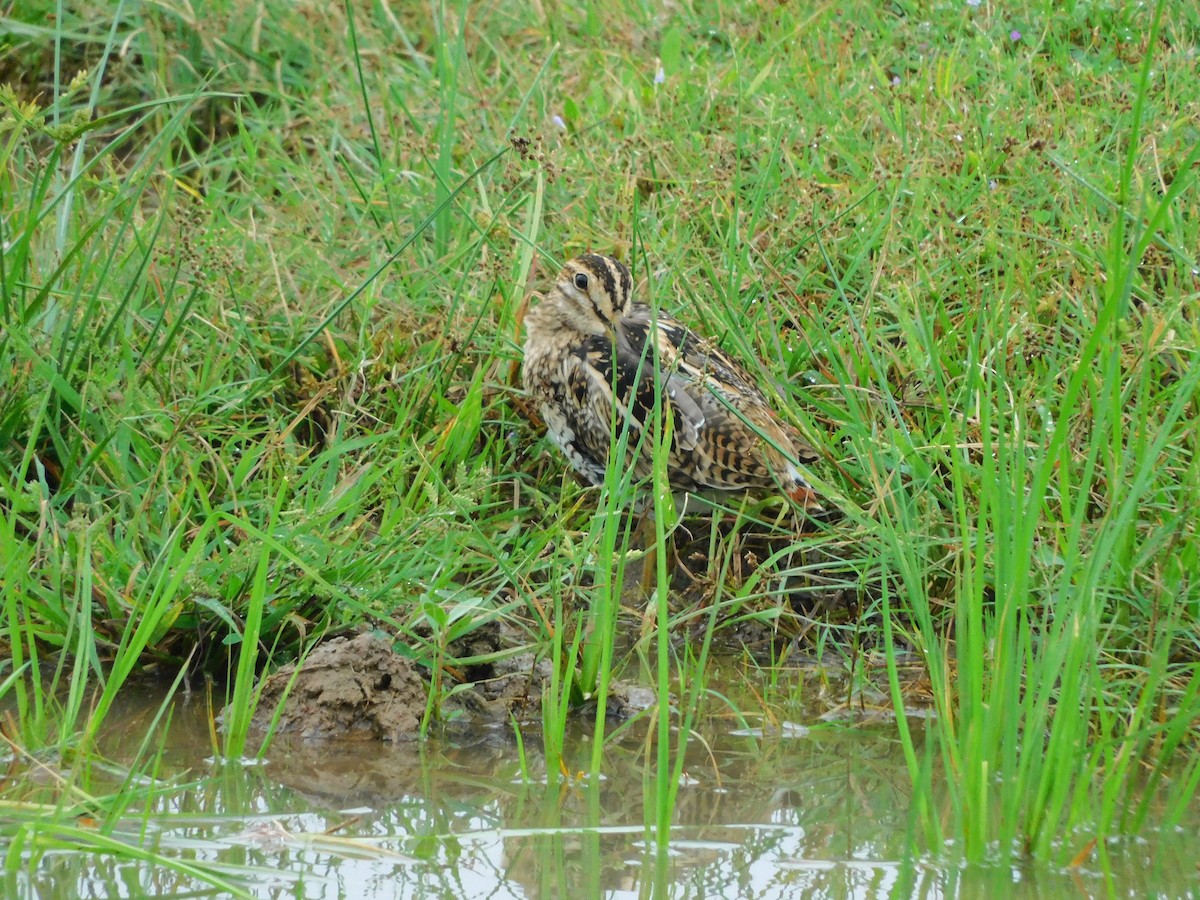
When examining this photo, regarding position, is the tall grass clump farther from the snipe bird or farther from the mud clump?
the mud clump

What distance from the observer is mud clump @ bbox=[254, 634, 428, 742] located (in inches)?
143

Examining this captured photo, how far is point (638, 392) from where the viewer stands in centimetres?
474

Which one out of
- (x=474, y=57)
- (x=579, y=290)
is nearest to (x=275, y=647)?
(x=579, y=290)

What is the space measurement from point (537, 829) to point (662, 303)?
2.57 meters

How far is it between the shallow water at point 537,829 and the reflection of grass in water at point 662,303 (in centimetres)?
12

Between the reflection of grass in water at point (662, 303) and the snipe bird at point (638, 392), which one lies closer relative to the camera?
the reflection of grass in water at point (662, 303)

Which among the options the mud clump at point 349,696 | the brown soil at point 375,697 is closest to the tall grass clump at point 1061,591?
the brown soil at point 375,697

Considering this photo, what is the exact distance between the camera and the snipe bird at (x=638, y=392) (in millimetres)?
4566

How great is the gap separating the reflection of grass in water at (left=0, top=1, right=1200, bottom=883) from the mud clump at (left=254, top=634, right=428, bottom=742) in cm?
12

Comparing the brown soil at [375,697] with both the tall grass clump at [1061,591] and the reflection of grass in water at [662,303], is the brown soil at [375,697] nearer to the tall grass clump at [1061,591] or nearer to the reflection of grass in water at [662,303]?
the reflection of grass in water at [662,303]

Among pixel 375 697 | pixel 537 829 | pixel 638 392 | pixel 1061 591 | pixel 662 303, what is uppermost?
pixel 662 303

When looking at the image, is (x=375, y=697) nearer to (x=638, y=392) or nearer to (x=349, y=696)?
(x=349, y=696)

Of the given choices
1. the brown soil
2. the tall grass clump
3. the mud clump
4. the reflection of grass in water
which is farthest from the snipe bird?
the mud clump

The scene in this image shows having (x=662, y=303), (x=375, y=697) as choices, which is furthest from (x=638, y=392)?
(x=375, y=697)
